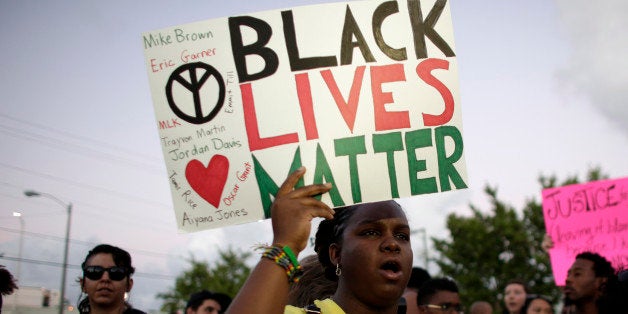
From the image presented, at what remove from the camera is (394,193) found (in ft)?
7.71

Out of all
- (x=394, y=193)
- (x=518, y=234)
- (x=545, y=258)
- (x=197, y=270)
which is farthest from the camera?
(x=197, y=270)

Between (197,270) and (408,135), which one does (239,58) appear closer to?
(408,135)

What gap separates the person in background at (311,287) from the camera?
4.24m

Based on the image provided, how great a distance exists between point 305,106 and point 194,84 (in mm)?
434

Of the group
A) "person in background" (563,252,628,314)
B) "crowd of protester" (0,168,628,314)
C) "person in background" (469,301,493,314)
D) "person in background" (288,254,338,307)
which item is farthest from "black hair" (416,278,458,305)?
"person in background" (469,301,493,314)

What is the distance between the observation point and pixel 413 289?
5.77 metres

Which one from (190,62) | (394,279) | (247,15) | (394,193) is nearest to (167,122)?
(190,62)

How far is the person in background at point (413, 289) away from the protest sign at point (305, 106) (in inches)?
128

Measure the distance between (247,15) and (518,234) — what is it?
2556cm

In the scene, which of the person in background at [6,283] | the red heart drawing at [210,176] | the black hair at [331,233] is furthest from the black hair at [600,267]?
the person in background at [6,283]

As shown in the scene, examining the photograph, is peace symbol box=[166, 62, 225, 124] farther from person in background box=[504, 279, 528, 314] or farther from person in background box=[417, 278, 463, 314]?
person in background box=[504, 279, 528, 314]

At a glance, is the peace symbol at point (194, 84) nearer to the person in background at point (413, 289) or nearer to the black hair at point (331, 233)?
the black hair at point (331, 233)

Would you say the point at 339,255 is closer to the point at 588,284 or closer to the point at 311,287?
the point at 311,287

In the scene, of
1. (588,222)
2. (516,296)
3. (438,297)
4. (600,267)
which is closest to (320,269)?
(438,297)
